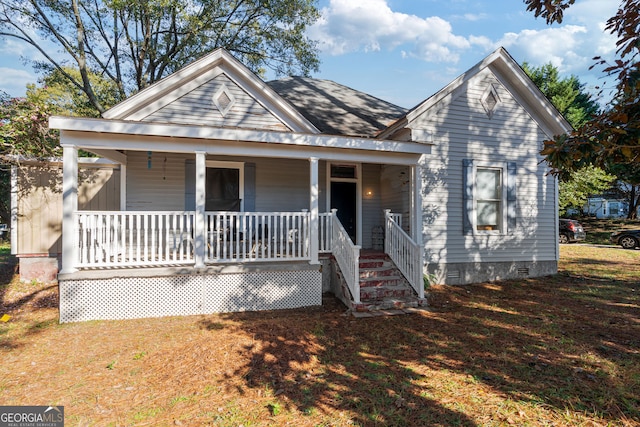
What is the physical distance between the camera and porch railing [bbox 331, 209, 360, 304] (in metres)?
6.37

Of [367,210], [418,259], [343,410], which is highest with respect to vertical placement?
[367,210]

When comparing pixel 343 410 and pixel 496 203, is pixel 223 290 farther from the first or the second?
pixel 496 203

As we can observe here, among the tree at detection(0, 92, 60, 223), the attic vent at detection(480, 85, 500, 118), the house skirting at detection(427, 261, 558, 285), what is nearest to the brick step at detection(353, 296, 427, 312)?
the house skirting at detection(427, 261, 558, 285)

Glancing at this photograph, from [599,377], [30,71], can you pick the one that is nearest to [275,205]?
[599,377]

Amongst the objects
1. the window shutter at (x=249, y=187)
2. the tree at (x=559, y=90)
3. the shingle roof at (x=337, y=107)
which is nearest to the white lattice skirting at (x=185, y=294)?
the window shutter at (x=249, y=187)

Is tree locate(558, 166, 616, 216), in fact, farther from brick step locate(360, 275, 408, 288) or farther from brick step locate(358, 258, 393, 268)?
brick step locate(360, 275, 408, 288)

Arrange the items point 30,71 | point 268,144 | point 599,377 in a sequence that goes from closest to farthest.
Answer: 1. point 599,377
2. point 268,144
3. point 30,71

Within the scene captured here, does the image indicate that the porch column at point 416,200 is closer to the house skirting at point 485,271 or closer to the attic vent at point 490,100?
the house skirting at point 485,271

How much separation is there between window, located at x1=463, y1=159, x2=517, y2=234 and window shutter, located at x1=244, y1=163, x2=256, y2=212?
5762 millimetres

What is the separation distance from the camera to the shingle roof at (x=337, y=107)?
31.6 ft

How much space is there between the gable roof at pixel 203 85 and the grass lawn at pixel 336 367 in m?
4.71

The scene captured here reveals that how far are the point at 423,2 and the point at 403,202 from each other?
640 centimetres

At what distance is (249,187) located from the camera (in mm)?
8922

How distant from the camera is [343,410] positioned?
10.6 feet
